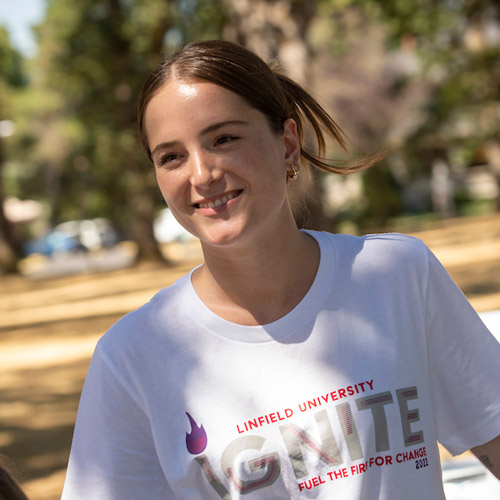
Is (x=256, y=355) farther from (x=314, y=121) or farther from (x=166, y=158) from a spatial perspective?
(x=314, y=121)

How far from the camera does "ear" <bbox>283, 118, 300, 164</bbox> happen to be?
6.01ft

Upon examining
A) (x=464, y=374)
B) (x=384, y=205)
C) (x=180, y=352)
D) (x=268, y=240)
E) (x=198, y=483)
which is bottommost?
(x=198, y=483)

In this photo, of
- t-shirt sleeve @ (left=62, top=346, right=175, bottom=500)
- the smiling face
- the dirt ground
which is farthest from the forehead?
the dirt ground

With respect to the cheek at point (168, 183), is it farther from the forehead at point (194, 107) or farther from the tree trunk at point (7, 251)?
the tree trunk at point (7, 251)

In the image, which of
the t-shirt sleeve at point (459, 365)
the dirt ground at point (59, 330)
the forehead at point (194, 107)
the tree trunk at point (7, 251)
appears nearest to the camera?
the forehead at point (194, 107)

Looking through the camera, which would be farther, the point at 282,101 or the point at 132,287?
the point at 132,287

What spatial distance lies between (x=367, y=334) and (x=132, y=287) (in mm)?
17075

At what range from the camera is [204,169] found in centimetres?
164

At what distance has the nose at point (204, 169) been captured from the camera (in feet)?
5.39

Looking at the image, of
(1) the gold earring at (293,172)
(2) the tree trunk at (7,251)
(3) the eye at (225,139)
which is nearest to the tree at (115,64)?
(2) the tree trunk at (7,251)

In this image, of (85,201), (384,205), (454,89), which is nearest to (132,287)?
(454,89)

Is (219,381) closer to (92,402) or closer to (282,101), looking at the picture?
(92,402)

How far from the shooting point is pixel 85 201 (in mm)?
47562

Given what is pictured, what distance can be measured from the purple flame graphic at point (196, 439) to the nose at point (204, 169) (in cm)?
47
